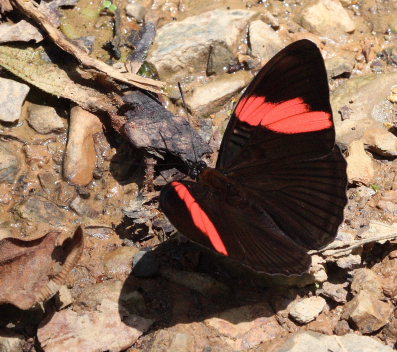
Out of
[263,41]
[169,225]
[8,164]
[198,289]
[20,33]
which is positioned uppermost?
[20,33]

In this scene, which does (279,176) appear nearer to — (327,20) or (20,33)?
(327,20)

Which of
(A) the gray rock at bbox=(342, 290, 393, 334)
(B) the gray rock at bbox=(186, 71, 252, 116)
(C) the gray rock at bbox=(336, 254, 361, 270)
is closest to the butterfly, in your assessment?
(C) the gray rock at bbox=(336, 254, 361, 270)

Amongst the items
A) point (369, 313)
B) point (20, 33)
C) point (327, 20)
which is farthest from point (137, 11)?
point (369, 313)

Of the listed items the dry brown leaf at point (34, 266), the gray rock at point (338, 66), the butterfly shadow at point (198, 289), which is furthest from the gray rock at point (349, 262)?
the gray rock at point (338, 66)

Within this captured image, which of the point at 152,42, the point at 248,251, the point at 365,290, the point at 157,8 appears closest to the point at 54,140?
the point at 152,42

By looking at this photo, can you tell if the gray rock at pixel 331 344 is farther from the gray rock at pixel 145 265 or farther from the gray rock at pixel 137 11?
the gray rock at pixel 137 11

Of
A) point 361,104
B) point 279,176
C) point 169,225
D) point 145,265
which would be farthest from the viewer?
point 361,104
